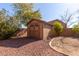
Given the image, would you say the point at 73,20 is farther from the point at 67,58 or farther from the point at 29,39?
the point at 29,39

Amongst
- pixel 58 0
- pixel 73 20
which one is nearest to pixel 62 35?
pixel 73 20

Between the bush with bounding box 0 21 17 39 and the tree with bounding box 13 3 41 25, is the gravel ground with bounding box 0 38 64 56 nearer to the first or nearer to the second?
the bush with bounding box 0 21 17 39

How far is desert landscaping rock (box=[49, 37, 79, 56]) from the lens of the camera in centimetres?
365

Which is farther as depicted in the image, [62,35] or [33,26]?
[33,26]

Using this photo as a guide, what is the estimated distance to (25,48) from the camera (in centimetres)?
380

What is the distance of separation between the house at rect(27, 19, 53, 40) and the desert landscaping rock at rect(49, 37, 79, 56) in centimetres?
26

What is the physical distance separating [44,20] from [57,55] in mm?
844

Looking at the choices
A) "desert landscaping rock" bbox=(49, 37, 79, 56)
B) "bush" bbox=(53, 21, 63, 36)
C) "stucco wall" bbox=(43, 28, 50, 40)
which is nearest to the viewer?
"desert landscaping rock" bbox=(49, 37, 79, 56)

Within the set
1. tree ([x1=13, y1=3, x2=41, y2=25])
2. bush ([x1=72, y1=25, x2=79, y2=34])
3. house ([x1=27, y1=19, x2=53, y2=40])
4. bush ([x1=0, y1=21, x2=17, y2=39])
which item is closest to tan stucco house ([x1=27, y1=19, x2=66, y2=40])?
house ([x1=27, y1=19, x2=53, y2=40])

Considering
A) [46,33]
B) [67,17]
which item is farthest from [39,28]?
[67,17]

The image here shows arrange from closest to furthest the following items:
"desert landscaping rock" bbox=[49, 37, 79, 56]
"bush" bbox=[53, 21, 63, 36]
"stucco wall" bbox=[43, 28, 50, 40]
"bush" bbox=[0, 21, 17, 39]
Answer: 1. "desert landscaping rock" bbox=[49, 37, 79, 56]
2. "bush" bbox=[53, 21, 63, 36]
3. "stucco wall" bbox=[43, 28, 50, 40]
4. "bush" bbox=[0, 21, 17, 39]

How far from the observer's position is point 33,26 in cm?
420

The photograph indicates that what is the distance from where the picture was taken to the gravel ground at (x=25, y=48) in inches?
145

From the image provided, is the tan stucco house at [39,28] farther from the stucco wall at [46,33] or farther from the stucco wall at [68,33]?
the stucco wall at [68,33]
